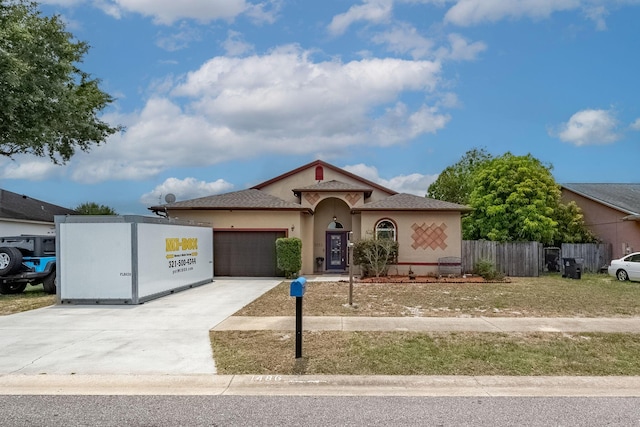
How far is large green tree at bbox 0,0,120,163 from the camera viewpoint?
17378 millimetres

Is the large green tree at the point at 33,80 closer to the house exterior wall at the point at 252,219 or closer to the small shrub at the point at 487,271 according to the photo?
the house exterior wall at the point at 252,219

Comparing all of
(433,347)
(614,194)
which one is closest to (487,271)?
(433,347)

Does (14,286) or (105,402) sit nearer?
(105,402)

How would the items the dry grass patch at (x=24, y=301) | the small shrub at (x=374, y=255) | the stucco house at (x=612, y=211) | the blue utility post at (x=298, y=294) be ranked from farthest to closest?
the stucco house at (x=612, y=211) → the small shrub at (x=374, y=255) → the dry grass patch at (x=24, y=301) → the blue utility post at (x=298, y=294)

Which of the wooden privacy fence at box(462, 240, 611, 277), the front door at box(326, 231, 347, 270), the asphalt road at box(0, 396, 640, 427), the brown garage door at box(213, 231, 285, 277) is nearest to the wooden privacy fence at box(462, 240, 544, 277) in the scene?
the wooden privacy fence at box(462, 240, 611, 277)

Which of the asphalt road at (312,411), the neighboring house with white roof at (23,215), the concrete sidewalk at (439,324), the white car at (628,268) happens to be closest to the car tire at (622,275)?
the white car at (628,268)

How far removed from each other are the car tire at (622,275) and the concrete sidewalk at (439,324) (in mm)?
11263

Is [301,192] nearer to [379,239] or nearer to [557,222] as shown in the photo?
[379,239]

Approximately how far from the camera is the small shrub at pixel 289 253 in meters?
21.6

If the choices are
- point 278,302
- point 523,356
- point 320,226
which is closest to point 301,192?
point 320,226

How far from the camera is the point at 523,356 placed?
25.4 feet

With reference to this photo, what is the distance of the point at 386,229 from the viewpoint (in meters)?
23.0

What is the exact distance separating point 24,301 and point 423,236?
15.8 meters

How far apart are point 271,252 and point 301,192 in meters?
3.47
